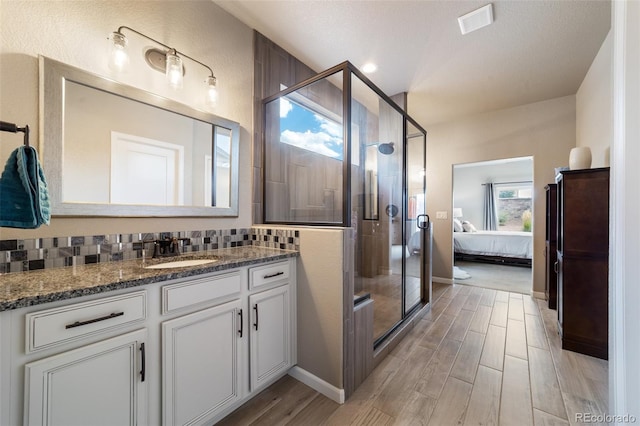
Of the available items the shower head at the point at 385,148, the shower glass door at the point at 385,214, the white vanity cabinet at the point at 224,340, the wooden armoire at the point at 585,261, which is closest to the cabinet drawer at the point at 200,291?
the white vanity cabinet at the point at 224,340

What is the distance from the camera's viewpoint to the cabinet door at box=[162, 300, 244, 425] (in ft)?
3.69

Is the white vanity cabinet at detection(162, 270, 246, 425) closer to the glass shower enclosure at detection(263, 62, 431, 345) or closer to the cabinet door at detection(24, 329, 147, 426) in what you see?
the cabinet door at detection(24, 329, 147, 426)

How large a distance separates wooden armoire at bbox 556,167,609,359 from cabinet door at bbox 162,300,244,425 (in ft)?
8.72

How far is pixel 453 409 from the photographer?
1.47 meters

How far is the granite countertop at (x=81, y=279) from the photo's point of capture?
2.66 feet

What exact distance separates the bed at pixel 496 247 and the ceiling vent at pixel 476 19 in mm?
4247

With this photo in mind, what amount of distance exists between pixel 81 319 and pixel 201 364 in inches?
22.0

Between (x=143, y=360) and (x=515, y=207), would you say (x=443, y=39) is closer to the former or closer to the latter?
(x=143, y=360)

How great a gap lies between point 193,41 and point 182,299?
1732mm

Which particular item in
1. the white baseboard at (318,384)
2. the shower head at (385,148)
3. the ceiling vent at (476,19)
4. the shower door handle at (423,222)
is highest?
the ceiling vent at (476,19)

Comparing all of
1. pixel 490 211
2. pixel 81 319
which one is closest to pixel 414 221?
pixel 81 319

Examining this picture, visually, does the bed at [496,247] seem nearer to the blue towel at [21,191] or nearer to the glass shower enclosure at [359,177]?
the glass shower enclosure at [359,177]

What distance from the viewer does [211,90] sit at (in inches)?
71.1

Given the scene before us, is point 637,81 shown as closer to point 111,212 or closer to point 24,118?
point 111,212
